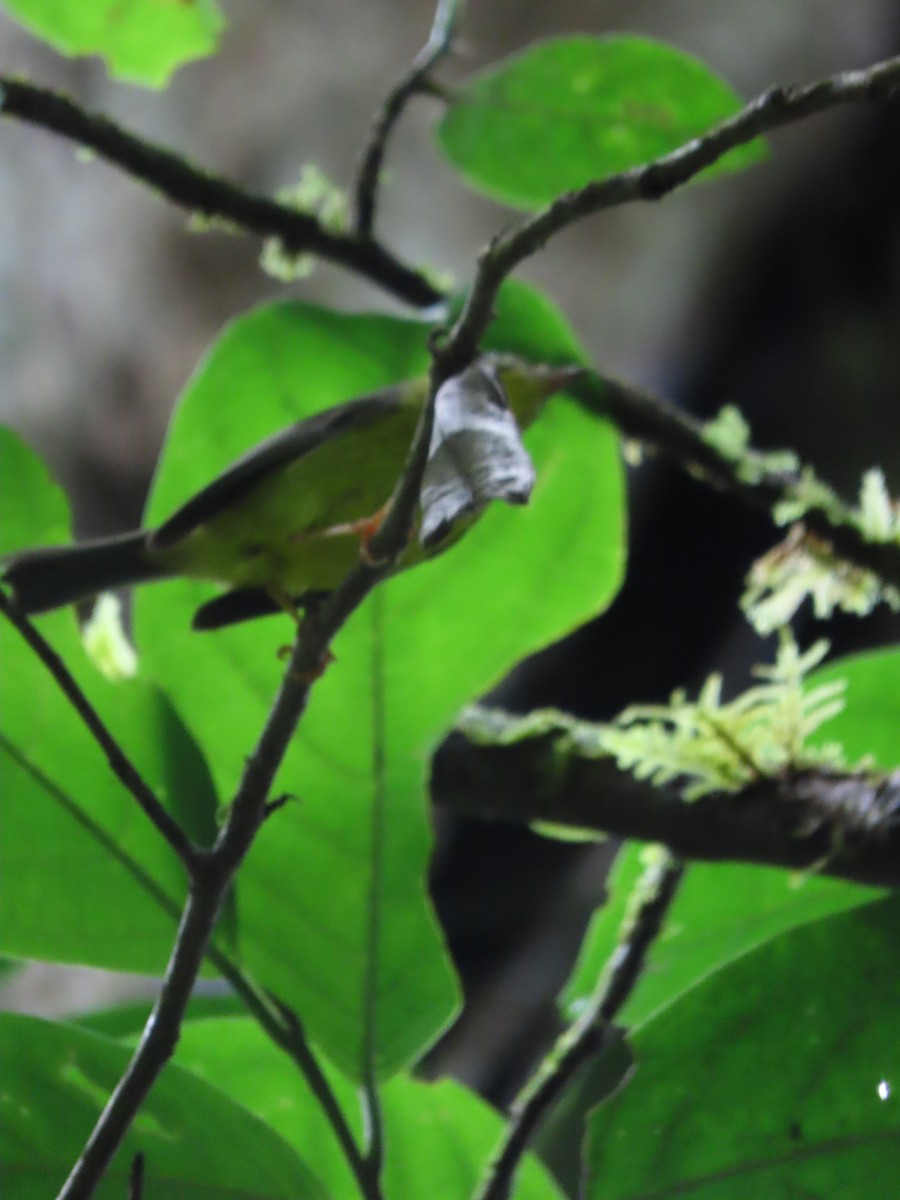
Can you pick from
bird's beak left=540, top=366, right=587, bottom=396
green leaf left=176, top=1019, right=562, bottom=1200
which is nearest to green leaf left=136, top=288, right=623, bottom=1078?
bird's beak left=540, top=366, right=587, bottom=396

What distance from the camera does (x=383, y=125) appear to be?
54.7 inches

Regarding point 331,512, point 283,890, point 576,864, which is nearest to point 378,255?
point 331,512

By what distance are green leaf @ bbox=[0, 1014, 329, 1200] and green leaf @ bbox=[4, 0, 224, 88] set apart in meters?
1.16

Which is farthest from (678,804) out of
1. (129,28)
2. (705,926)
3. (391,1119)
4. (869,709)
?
Result: (129,28)

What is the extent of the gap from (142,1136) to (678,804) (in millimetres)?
499

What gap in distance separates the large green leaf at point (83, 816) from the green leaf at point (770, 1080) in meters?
0.36

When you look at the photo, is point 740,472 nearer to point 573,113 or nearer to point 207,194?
point 573,113

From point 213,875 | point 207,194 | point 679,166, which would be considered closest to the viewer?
point 679,166

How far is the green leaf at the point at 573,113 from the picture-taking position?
1.34 meters

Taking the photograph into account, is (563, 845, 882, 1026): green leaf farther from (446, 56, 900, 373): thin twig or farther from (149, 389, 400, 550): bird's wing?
(446, 56, 900, 373): thin twig

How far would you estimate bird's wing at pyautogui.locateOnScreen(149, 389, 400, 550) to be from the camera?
1.01m

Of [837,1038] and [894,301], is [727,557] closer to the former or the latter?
[894,301]

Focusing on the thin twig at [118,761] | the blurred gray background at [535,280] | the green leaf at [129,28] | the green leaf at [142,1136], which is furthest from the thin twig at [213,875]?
the blurred gray background at [535,280]

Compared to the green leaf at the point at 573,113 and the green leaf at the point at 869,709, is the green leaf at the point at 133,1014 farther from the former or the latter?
the green leaf at the point at 573,113
